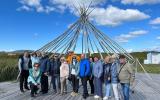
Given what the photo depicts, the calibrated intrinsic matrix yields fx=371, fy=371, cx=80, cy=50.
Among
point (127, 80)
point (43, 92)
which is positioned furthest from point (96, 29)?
point (127, 80)

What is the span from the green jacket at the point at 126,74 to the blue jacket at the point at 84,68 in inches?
123

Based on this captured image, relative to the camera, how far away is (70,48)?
19375mm

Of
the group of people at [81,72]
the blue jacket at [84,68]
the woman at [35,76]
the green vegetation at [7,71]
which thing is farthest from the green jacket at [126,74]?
the green vegetation at [7,71]

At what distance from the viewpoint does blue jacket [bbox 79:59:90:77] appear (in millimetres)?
13579

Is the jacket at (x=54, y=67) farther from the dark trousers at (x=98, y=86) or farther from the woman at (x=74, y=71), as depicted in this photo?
the dark trousers at (x=98, y=86)

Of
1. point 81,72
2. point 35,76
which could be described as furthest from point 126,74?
point 35,76

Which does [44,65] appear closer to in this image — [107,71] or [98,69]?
[98,69]

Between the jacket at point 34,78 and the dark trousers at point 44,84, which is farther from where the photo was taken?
the dark trousers at point 44,84

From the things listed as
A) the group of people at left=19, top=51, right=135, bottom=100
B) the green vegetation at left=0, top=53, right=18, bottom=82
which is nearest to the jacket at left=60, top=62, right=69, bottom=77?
the group of people at left=19, top=51, right=135, bottom=100

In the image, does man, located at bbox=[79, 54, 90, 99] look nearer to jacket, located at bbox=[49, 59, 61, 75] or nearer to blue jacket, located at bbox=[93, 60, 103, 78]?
blue jacket, located at bbox=[93, 60, 103, 78]

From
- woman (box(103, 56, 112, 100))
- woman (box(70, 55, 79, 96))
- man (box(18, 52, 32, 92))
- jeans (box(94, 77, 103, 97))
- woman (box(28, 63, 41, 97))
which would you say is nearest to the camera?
woman (box(103, 56, 112, 100))

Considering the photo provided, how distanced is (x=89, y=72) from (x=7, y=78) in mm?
9256

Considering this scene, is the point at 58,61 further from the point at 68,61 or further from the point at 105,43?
the point at 105,43

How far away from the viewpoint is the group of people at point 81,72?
445 inches
